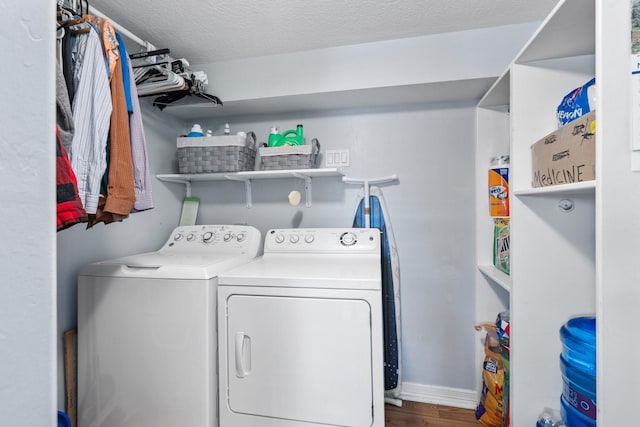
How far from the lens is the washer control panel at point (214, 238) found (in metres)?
1.77

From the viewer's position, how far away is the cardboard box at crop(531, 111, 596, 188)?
0.85 meters

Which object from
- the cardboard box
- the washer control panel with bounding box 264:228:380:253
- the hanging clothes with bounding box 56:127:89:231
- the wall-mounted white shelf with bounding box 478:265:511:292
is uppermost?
the cardboard box

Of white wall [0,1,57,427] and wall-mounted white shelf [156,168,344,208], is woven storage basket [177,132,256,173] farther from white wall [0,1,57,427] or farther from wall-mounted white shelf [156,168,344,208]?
white wall [0,1,57,427]

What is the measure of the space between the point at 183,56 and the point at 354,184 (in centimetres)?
136

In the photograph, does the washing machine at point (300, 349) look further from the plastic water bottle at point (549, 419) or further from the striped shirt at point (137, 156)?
the plastic water bottle at point (549, 419)

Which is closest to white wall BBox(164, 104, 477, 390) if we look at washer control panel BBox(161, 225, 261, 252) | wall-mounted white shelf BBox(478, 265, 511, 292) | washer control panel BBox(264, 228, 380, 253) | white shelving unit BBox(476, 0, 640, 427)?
wall-mounted white shelf BBox(478, 265, 511, 292)

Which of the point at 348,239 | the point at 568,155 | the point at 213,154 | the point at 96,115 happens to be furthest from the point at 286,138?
the point at 568,155

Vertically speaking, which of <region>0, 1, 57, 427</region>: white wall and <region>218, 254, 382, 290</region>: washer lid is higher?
<region>0, 1, 57, 427</region>: white wall

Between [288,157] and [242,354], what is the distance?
1.11m

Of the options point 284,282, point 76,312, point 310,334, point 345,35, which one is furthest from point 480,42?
point 76,312

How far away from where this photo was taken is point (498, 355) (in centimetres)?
161

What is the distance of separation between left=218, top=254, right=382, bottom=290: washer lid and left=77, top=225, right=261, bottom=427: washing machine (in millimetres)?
133

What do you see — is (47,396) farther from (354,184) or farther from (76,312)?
(354,184)

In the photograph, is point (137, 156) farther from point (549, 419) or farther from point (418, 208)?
point (549, 419)
